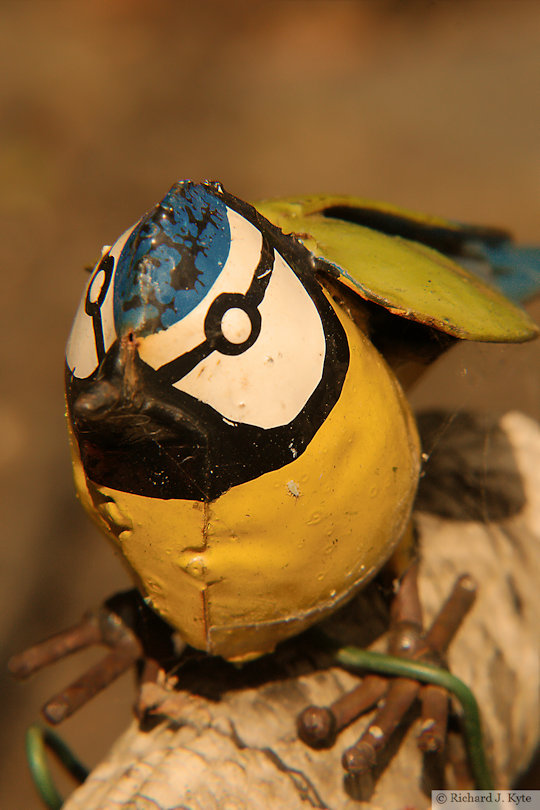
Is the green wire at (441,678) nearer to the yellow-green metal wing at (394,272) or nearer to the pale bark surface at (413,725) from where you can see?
the pale bark surface at (413,725)

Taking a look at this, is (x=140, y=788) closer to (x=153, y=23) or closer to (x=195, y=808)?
(x=195, y=808)

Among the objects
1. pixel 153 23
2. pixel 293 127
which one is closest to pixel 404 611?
pixel 293 127

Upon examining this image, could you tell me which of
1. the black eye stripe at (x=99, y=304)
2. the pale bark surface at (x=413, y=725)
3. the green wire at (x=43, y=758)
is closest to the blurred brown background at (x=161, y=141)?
the green wire at (x=43, y=758)

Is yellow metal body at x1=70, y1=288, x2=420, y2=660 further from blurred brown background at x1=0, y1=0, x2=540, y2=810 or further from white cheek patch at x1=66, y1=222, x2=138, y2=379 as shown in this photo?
blurred brown background at x1=0, y1=0, x2=540, y2=810

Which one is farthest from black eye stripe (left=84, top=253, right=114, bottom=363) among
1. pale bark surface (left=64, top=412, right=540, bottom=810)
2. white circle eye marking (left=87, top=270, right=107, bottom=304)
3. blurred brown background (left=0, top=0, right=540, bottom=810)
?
blurred brown background (left=0, top=0, right=540, bottom=810)

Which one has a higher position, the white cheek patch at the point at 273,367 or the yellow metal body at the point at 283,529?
the white cheek patch at the point at 273,367

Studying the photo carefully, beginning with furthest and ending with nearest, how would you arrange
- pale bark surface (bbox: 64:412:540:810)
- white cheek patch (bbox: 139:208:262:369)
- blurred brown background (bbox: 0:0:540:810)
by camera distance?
blurred brown background (bbox: 0:0:540:810), pale bark surface (bbox: 64:412:540:810), white cheek patch (bbox: 139:208:262:369)

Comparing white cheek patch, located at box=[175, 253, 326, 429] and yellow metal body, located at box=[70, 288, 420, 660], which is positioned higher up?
white cheek patch, located at box=[175, 253, 326, 429]
